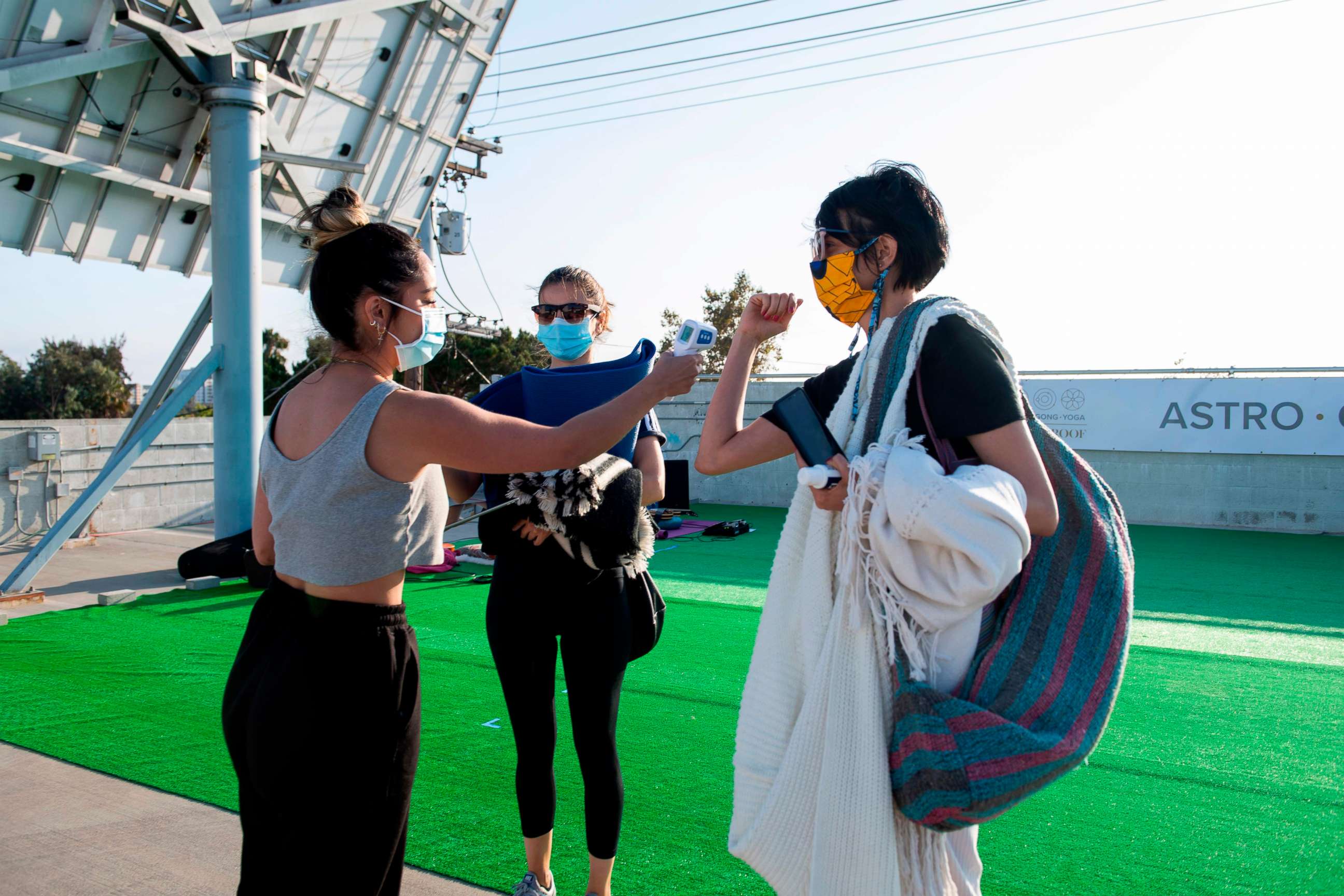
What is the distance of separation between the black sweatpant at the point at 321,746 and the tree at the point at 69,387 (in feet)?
133

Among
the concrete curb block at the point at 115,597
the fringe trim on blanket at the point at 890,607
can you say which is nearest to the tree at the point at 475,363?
the concrete curb block at the point at 115,597

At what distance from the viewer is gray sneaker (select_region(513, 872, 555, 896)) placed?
8.41 ft

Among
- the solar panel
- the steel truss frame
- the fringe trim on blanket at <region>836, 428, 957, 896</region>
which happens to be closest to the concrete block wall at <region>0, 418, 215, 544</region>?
the steel truss frame

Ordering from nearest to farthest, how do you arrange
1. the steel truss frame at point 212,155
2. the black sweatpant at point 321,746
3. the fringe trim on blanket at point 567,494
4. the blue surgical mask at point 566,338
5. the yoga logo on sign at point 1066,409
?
the black sweatpant at point 321,746 → the fringe trim on blanket at point 567,494 → the blue surgical mask at point 566,338 → the steel truss frame at point 212,155 → the yoga logo on sign at point 1066,409

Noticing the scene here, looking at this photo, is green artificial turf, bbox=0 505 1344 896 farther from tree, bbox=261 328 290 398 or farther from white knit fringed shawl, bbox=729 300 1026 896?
tree, bbox=261 328 290 398

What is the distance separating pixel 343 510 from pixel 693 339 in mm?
840

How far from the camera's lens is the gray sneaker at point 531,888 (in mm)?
2564

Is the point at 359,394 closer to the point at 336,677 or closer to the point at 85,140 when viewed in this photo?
the point at 336,677

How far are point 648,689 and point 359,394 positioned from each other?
345 cm

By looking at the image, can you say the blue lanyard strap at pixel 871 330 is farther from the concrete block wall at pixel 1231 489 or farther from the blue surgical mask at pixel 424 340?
the concrete block wall at pixel 1231 489

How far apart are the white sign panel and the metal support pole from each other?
1001cm

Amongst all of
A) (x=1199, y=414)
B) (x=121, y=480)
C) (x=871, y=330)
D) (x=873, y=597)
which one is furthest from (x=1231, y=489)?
(x=121, y=480)

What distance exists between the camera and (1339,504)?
489 inches

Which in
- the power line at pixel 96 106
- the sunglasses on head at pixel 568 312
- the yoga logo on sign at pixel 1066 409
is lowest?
the sunglasses on head at pixel 568 312
